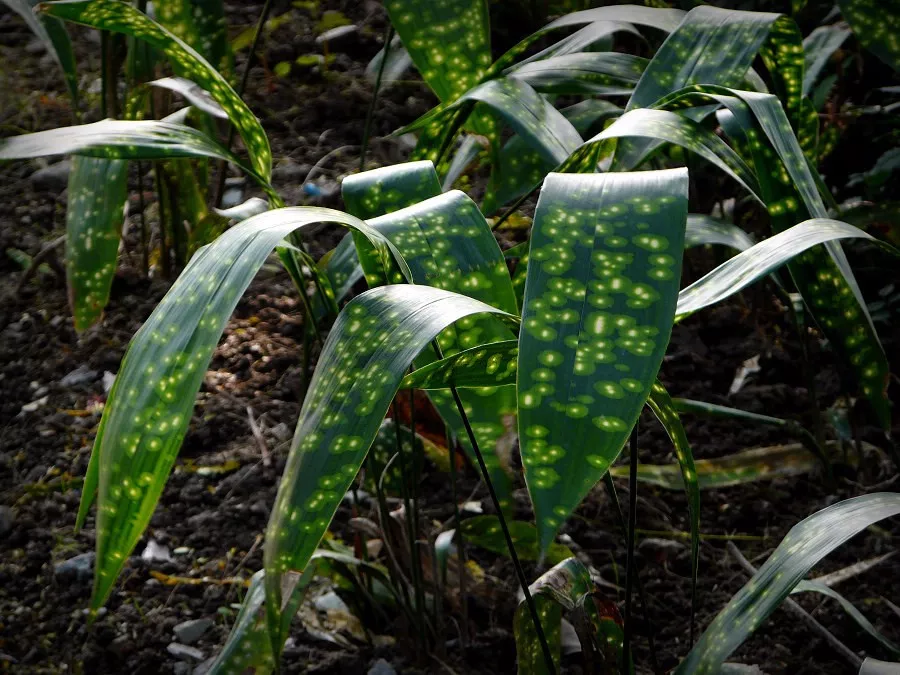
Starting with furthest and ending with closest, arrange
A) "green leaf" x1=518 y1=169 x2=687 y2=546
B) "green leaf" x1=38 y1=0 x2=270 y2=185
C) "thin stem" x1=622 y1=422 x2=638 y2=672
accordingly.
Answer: "green leaf" x1=38 y1=0 x2=270 y2=185, "thin stem" x1=622 y1=422 x2=638 y2=672, "green leaf" x1=518 y1=169 x2=687 y2=546

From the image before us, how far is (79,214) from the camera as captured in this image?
1169 millimetres

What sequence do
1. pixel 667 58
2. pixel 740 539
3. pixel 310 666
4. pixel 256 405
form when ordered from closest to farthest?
1. pixel 667 58
2. pixel 310 666
3. pixel 740 539
4. pixel 256 405

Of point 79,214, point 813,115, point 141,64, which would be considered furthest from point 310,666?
point 141,64

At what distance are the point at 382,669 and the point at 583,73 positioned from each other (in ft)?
2.07

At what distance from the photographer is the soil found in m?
1.00

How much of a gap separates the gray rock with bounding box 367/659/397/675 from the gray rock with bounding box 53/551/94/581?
363 mm

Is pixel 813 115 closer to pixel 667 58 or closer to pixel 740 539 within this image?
pixel 667 58

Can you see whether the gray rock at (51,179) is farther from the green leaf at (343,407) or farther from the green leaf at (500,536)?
the green leaf at (343,407)

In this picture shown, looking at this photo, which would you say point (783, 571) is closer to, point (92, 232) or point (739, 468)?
point (739, 468)

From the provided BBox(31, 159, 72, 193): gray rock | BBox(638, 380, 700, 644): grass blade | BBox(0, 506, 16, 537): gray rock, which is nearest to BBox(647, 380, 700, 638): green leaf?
BBox(638, 380, 700, 644): grass blade

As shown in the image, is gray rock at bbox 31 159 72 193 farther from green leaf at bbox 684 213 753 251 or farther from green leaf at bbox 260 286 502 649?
green leaf at bbox 260 286 502 649

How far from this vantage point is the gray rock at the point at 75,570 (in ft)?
3.59

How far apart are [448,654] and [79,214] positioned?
68 centimetres

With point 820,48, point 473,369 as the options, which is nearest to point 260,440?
point 473,369
